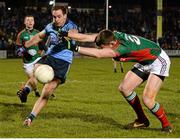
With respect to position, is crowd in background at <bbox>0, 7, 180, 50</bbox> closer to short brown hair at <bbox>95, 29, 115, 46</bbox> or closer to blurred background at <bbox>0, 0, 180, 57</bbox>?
blurred background at <bbox>0, 0, 180, 57</bbox>

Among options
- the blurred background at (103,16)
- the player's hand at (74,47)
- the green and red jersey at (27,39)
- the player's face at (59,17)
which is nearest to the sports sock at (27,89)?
the green and red jersey at (27,39)

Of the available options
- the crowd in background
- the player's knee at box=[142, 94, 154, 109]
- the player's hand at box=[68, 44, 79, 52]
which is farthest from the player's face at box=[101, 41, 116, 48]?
the crowd in background

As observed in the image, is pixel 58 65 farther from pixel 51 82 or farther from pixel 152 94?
pixel 152 94

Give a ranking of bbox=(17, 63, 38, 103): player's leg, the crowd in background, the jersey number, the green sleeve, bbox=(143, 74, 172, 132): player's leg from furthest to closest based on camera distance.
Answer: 1. the crowd in background
2. bbox=(17, 63, 38, 103): player's leg
3. bbox=(143, 74, 172, 132): player's leg
4. the jersey number
5. the green sleeve

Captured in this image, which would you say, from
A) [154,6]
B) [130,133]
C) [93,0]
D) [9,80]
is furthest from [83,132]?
[154,6]

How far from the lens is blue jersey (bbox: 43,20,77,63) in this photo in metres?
10.7

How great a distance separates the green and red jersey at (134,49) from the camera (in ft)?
30.2

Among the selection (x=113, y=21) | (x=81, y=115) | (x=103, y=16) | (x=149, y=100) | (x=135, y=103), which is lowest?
(x=113, y=21)

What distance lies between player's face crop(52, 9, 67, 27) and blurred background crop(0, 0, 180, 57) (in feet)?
130

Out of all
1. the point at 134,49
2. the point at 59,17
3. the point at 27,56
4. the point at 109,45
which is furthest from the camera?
the point at 27,56

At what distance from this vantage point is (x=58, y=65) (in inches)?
441

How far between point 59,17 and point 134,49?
1.86 meters

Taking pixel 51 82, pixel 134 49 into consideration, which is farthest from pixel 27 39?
pixel 134 49

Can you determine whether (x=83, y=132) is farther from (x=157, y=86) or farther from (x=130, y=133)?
(x=157, y=86)
